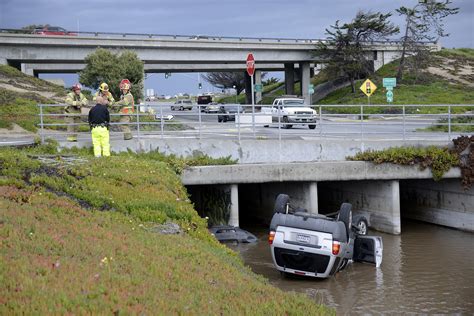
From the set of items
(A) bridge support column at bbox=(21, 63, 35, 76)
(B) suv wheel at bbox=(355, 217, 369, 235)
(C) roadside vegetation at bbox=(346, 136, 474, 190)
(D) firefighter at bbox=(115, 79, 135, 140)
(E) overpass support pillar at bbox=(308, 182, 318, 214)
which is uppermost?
(A) bridge support column at bbox=(21, 63, 35, 76)

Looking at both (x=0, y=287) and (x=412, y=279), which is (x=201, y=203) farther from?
(x=0, y=287)

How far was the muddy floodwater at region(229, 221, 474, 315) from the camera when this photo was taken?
12.9m

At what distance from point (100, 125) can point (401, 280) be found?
27.4ft

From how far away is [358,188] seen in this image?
72.7 feet

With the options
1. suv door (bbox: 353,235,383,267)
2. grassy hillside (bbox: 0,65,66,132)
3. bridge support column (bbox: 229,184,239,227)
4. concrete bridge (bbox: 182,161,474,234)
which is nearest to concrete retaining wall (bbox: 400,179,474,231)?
concrete bridge (bbox: 182,161,474,234)

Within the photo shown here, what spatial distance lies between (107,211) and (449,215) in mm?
13624

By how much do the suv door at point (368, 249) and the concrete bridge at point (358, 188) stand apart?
4008mm

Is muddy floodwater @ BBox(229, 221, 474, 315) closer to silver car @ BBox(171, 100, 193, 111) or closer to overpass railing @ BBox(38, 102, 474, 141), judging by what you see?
overpass railing @ BBox(38, 102, 474, 141)

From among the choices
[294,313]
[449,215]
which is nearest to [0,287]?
[294,313]

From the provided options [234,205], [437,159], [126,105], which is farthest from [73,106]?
[437,159]

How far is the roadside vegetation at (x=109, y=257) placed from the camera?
6527mm

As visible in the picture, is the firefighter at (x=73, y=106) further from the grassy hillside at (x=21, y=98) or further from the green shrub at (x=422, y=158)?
the green shrub at (x=422, y=158)

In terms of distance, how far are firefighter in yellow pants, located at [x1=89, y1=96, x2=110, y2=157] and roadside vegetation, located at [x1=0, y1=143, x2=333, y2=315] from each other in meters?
3.31

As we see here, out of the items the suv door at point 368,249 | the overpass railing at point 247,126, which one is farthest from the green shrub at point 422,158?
the suv door at point 368,249
